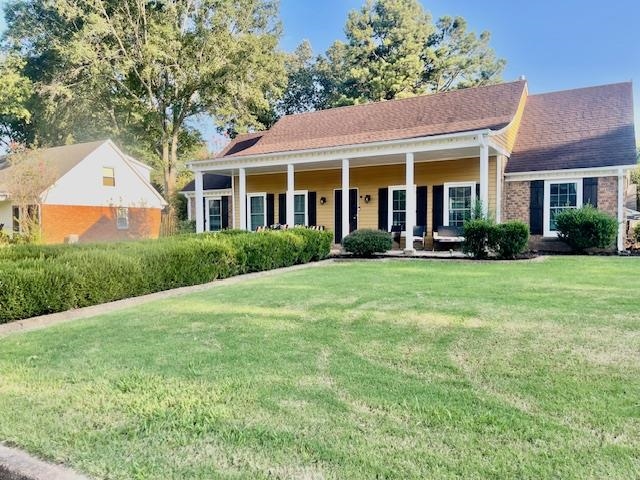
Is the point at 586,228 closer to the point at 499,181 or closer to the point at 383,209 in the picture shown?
the point at 499,181

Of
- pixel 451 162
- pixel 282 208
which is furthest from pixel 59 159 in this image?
pixel 451 162

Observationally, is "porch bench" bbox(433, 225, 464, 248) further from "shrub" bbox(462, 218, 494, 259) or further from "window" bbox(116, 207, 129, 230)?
"window" bbox(116, 207, 129, 230)

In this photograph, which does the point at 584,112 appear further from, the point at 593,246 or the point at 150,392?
the point at 150,392

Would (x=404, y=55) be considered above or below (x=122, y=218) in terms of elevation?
above

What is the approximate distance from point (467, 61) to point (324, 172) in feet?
61.7

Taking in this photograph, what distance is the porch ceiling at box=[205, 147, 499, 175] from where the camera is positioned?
14.2 m

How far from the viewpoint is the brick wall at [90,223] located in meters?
21.5

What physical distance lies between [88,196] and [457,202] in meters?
18.6

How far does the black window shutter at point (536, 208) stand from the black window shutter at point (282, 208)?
935 centimetres

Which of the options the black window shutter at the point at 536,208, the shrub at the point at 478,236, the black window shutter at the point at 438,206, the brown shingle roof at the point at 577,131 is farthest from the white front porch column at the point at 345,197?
the black window shutter at the point at 536,208

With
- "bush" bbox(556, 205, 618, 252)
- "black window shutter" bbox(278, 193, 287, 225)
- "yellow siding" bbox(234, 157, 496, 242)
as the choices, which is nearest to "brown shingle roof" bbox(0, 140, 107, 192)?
"yellow siding" bbox(234, 157, 496, 242)

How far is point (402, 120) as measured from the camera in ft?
55.9

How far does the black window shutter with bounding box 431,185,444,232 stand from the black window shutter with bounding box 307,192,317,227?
16.1ft

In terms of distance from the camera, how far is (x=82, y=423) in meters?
2.68
